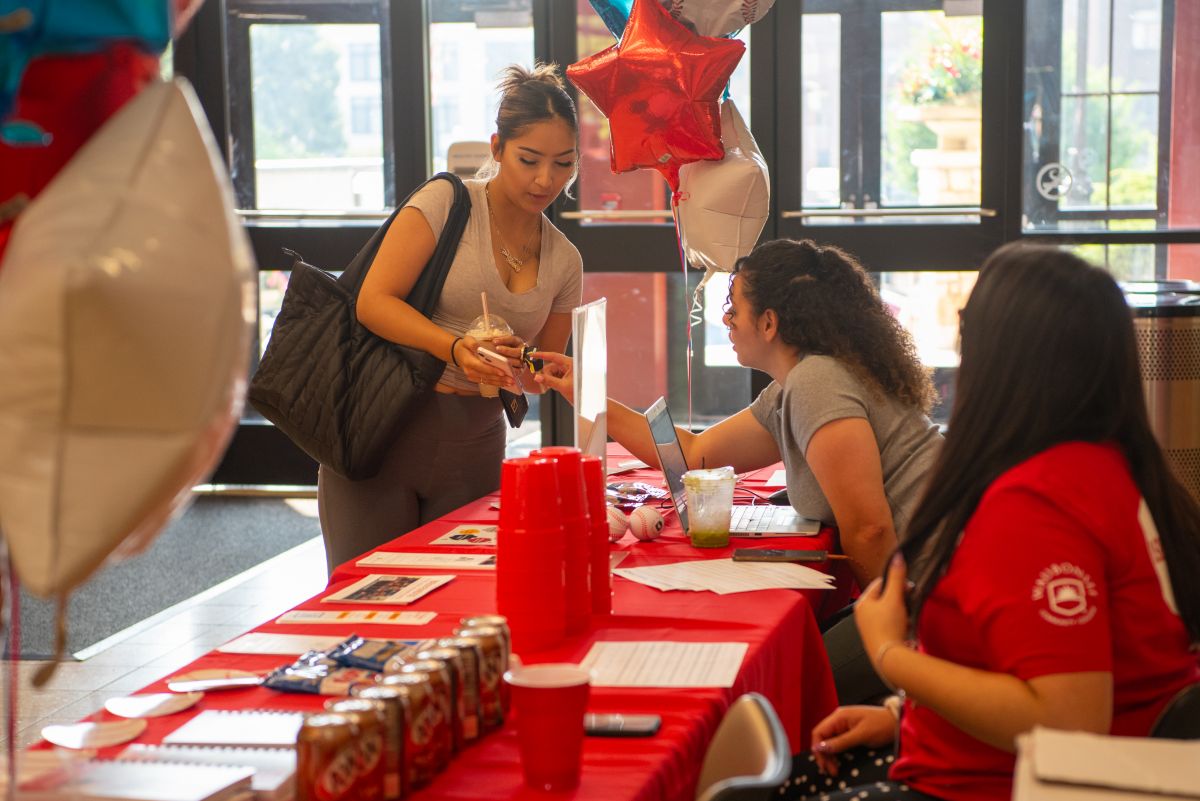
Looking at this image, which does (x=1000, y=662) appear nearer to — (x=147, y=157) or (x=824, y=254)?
(x=147, y=157)

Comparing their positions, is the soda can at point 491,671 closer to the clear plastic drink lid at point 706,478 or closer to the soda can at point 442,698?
the soda can at point 442,698

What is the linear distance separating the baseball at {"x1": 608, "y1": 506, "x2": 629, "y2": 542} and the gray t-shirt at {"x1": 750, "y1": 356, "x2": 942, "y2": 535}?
359mm

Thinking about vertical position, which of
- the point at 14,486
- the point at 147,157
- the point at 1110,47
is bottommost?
the point at 14,486

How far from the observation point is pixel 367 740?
108 cm

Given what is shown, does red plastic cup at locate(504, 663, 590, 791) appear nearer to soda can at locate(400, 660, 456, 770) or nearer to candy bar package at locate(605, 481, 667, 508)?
soda can at locate(400, 660, 456, 770)

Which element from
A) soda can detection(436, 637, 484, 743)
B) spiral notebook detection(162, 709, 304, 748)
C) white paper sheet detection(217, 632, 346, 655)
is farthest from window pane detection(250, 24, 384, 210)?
soda can detection(436, 637, 484, 743)

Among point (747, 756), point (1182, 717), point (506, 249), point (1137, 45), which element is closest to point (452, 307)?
point (506, 249)

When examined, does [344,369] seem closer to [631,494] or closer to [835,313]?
[631,494]

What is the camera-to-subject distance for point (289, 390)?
2.61 metres

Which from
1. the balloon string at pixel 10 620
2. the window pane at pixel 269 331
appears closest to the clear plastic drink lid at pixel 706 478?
the balloon string at pixel 10 620

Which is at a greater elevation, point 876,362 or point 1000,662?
point 876,362

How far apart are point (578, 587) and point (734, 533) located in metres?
0.74

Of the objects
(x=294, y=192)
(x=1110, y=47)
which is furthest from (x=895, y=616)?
(x=294, y=192)

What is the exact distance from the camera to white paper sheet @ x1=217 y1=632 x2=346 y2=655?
5.36 ft
